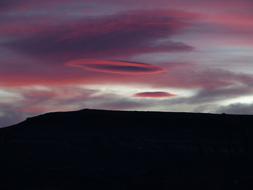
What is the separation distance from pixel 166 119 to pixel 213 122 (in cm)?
302

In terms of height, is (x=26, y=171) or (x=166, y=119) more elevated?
(x=166, y=119)

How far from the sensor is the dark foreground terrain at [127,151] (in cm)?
2991

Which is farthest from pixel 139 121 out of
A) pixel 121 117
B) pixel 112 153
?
pixel 112 153

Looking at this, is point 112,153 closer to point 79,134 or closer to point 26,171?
point 79,134

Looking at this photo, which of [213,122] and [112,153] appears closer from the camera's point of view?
[112,153]

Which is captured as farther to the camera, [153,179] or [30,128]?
[30,128]

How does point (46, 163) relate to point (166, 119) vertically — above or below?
below

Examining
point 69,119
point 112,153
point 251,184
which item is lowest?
point 251,184

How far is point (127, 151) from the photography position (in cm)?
3139

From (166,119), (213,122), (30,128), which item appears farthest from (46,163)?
(213,122)

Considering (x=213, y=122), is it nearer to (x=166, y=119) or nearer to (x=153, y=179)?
(x=166, y=119)

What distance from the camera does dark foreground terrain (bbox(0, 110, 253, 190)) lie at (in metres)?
29.9

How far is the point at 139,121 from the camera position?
33.6m

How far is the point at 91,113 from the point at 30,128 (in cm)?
384
